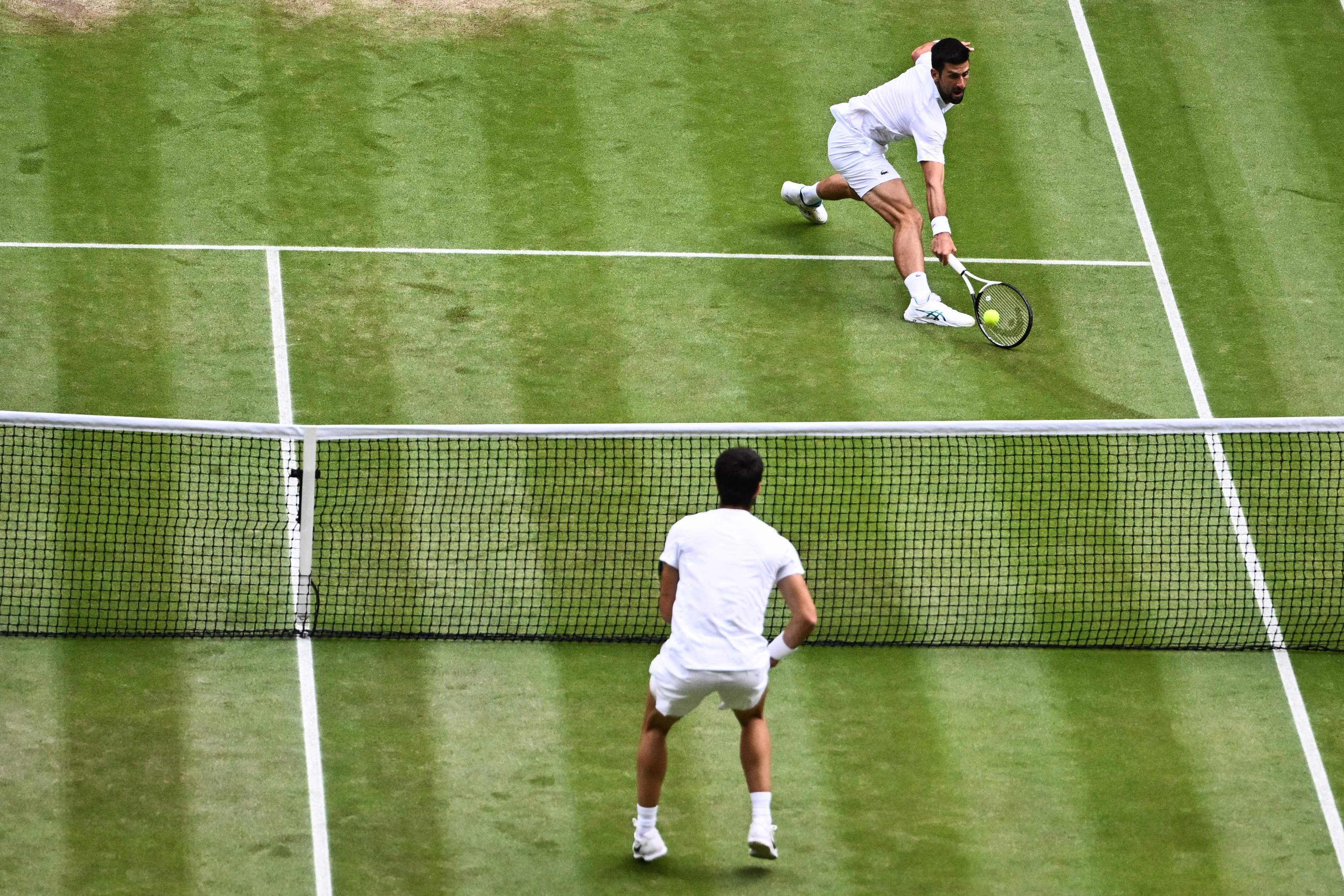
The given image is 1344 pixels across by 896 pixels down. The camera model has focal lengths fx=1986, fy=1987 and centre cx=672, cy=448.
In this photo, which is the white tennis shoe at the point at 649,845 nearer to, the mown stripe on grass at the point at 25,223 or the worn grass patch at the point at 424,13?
the mown stripe on grass at the point at 25,223

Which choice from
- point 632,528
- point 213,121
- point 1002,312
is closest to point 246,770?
point 632,528

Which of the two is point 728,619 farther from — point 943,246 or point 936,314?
point 936,314

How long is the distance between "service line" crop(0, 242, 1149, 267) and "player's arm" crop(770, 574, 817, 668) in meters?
6.13

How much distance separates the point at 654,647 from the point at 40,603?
3158mm

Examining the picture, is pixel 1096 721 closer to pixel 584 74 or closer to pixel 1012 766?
pixel 1012 766

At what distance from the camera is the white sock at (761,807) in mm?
8250

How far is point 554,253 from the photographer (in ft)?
45.3

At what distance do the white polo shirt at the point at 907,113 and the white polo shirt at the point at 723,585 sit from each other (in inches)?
212

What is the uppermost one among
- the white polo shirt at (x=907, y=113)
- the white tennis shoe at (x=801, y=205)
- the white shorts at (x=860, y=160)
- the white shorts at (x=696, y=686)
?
the white polo shirt at (x=907, y=113)

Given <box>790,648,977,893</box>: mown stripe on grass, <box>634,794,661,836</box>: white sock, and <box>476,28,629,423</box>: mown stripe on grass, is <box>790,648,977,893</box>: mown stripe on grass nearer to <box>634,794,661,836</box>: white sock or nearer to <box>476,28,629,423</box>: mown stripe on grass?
<box>634,794,661,836</box>: white sock

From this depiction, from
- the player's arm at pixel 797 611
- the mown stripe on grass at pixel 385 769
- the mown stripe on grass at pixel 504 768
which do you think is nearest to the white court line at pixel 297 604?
the mown stripe on grass at pixel 385 769

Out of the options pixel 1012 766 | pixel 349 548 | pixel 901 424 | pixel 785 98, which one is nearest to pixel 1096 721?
pixel 1012 766

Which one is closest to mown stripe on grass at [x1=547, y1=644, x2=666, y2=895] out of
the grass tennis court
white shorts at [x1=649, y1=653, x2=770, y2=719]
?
the grass tennis court

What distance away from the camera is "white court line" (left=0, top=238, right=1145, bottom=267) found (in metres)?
13.6
